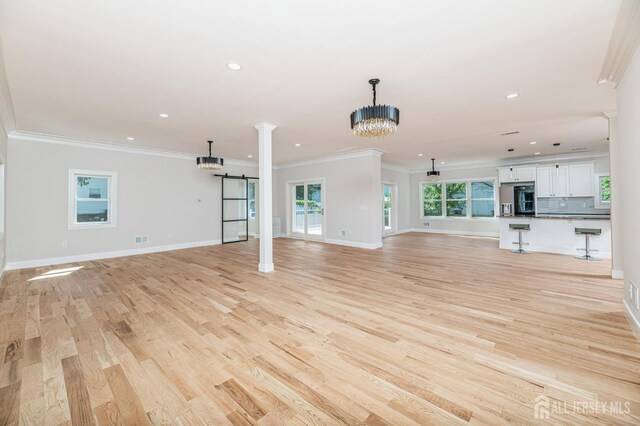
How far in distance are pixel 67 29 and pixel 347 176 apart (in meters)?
6.45

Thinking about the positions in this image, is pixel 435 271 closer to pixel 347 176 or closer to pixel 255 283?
pixel 255 283

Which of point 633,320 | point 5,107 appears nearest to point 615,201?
point 633,320

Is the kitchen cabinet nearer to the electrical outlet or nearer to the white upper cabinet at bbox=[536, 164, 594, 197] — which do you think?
the white upper cabinet at bbox=[536, 164, 594, 197]

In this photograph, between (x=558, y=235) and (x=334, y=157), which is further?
(x=334, y=157)

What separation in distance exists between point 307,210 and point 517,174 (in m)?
6.60

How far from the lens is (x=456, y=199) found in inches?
409

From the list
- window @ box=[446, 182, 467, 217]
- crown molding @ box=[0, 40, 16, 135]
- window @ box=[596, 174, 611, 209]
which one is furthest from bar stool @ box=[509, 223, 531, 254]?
crown molding @ box=[0, 40, 16, 135]

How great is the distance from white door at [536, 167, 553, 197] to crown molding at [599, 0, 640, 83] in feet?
19.1

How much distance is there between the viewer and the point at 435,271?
16.2 ft

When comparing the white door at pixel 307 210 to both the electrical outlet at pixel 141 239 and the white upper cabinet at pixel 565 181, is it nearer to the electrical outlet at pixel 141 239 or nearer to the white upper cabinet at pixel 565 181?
the electrical outlet at pixel 141 239

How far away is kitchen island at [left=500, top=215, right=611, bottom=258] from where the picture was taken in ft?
19.2

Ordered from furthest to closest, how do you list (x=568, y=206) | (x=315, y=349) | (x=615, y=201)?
(x=568, y=206) < (x=615, y=201) < (x=315, y=349)

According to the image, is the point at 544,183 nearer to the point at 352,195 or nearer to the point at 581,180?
the point at 581,180

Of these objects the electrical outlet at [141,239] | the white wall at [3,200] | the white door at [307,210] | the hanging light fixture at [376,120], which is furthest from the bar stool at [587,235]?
the white wall at [3,200]
